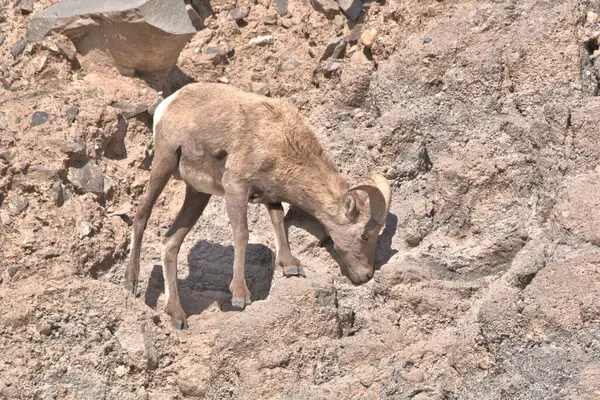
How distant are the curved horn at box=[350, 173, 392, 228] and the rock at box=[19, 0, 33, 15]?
15.1 ft

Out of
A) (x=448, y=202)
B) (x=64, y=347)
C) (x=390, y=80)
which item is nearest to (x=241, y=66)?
(x=390, y=80)

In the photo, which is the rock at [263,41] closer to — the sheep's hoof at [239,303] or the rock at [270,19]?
the rock at [270,19]

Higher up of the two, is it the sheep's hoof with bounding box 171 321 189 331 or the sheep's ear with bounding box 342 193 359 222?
the sheep's ear with bounding box 342 193 359 222

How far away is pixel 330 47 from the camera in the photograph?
12305 millimetres

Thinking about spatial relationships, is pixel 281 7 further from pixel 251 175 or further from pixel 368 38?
pixel 251 175

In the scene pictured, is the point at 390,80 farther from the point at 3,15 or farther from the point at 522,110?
the point at 3,15

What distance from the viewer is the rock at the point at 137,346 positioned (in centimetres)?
930

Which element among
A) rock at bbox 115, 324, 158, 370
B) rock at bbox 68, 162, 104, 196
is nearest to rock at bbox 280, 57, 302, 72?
rock at bbox 68, 162, 104, 196

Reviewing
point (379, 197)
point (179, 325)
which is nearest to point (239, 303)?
point (179, 325)

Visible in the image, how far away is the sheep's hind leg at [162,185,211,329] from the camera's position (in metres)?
10.3

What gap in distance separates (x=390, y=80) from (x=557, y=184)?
2.68 metres

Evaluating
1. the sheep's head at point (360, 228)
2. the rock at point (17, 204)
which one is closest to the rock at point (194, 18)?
the rock at point (17, 204)

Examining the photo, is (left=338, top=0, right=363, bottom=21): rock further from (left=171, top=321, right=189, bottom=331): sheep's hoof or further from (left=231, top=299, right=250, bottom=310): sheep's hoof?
(left=171, top=321, right=189, bottom=331): sheep's hoof

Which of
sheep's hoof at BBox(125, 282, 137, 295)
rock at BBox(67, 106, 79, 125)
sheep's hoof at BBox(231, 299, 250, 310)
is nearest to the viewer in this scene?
sheep's hoof at BBox(231, 299, 250, 310)
